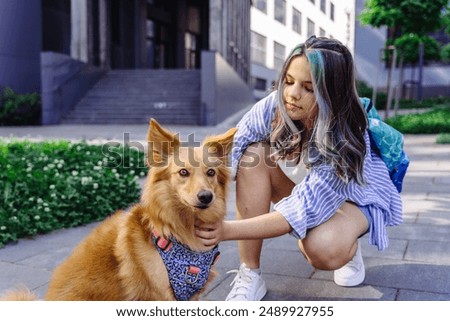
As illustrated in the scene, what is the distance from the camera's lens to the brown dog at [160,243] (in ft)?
7.82

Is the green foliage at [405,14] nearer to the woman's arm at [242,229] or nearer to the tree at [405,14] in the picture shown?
the tree at [405,14]

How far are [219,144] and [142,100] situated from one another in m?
16.3

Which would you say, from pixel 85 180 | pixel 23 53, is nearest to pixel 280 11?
pixel 85 180

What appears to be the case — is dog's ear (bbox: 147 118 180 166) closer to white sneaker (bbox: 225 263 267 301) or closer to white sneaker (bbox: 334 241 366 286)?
white sneaker (bbox: 225 263 267 301)

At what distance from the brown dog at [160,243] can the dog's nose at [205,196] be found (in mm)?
90

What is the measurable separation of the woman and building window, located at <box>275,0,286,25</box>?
4.37ft

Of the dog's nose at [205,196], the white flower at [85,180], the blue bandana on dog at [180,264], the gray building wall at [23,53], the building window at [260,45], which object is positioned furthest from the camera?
the gray building wall at [23,53]

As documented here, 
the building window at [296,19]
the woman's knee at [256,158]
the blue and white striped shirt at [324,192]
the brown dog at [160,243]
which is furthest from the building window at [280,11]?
the brown dog at [160,243]

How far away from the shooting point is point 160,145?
7.80 ft

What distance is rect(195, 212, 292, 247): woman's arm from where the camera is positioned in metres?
2.39

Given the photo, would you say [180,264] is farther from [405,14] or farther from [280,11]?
[405,14]

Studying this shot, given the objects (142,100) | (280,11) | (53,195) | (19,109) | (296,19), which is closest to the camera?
(296,19)

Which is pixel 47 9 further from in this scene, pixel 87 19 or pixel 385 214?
pixel 385 214
